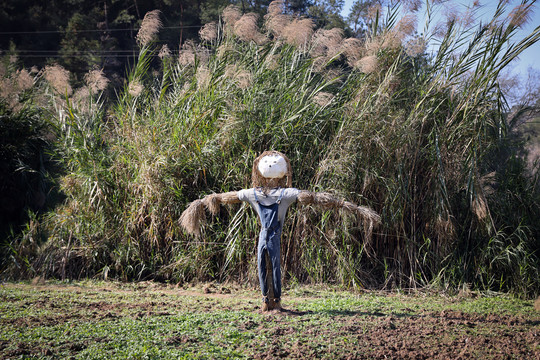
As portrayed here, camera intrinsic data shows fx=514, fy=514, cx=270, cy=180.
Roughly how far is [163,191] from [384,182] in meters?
2.62

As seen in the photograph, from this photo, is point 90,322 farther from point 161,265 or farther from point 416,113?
point 416,113

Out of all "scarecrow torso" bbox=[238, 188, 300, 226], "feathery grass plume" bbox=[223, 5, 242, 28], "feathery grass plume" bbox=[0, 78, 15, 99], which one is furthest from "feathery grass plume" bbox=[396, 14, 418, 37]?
"feathery grass plume" bbox=[0, 78, 15, 99]

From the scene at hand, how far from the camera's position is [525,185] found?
6.39m

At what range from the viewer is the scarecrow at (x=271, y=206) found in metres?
4.39

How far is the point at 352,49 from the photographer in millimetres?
6465

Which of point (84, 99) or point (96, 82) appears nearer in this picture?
point (96, 82)

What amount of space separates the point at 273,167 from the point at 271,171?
0.13 feet

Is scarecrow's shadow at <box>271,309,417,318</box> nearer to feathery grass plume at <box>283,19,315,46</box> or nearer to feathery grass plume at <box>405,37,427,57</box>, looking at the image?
feathery grass plume at <box>405,37,427,57</box>

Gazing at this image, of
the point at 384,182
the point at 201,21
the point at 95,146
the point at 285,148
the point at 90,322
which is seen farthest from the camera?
the point at 201,21

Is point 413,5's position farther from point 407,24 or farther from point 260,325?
point 260,325

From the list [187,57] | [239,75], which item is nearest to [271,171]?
[239,75]

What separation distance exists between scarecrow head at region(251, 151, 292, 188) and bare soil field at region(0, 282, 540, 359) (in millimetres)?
1136

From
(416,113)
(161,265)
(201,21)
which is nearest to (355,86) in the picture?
(416,113)

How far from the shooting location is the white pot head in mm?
4527
